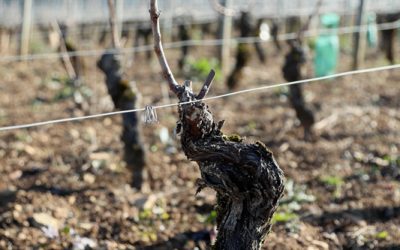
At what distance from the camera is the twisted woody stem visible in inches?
105

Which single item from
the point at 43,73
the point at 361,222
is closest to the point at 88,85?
the point at 43,73

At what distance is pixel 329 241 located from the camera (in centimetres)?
377

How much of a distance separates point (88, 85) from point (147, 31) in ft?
11.9

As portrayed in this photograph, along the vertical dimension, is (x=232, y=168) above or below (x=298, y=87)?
below

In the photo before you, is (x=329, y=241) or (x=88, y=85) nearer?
(x=329, y=241)

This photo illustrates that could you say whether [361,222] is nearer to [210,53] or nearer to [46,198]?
[46,198]

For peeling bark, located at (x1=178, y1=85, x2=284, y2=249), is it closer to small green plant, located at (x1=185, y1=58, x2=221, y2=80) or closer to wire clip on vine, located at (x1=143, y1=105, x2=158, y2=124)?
wire clip on vine, located at (x1=143, y1=105, x2=158, y2=124)

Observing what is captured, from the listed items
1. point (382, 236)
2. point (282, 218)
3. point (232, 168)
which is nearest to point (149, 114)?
point (232, 168)

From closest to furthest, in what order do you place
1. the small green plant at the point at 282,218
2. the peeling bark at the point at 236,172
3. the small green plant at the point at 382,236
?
the peeling bark at the point at 236,172, the small green plant at the point at 382,236, the small green plant at the point at 282,218

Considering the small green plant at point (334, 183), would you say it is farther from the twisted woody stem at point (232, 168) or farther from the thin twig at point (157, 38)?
the thin twig at point (157, 38)

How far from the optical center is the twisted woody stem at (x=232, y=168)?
2.67 meters

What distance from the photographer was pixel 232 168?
2688 mm

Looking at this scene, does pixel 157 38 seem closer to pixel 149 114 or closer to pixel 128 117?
pixel 149 114

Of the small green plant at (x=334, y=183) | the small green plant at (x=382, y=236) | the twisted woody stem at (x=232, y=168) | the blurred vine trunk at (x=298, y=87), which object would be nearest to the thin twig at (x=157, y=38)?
the twisted woody stem at (x=232, y=168)
